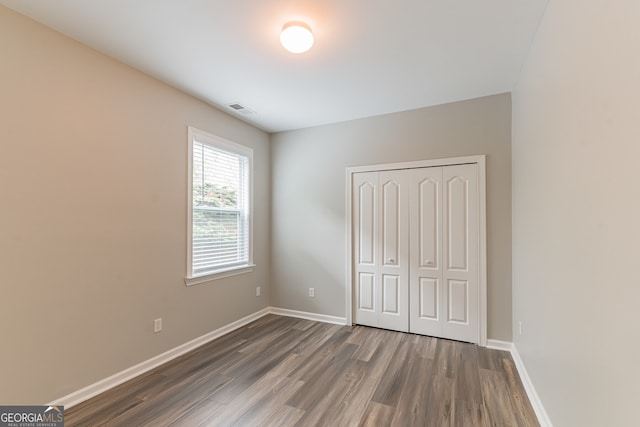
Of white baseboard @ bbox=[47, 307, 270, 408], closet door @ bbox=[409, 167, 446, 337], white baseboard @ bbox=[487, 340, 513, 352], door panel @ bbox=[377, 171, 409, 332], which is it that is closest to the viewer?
white baseboard @ bbox=[47, 307, 270, 408]

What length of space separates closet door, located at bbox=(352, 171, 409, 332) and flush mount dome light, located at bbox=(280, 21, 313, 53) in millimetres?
2015

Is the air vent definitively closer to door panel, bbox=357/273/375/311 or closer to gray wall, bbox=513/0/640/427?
door panel, bbox=357/273/375/311

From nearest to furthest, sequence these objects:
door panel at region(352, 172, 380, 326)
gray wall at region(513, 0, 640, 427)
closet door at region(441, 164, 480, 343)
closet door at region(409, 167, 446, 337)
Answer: gray wall at region(513, 0, 640, 427) < closet door at region(441, 164, 480, 343) < closet door at region(409, 167, 446, 337) < door panel at region(352, 172, 380, 326)

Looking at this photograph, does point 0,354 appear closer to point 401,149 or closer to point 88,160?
point 88,160

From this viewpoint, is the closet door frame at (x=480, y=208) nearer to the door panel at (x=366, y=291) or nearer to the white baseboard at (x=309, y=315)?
the door panel at (x=366, y=291)

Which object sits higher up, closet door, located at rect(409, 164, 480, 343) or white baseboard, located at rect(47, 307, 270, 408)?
closet door, located at rect(409, 164, 480, 343)

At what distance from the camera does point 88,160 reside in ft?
7.39

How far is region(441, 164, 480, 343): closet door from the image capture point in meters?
3.15

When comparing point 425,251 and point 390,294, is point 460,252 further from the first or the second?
point 390,294

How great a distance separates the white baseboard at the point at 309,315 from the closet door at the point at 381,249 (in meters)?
0.26

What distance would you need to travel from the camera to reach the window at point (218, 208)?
124 inches

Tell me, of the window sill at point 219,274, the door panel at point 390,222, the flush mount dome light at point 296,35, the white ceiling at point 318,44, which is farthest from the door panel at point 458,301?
the flush mount dome light at point 296,35

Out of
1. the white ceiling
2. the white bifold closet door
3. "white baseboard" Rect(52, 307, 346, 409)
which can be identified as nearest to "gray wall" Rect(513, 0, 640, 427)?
the white ceiling

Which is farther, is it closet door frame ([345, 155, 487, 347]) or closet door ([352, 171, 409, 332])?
closet door ([352, 171, 409, 332])
